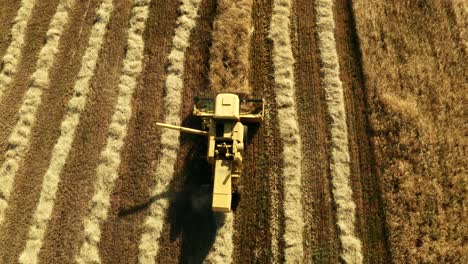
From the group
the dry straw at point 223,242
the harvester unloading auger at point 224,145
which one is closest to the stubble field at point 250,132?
the dry straw at point 223,242

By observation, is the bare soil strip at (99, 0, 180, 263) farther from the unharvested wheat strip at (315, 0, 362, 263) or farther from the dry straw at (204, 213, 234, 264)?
the unharvested wheat strip at (315, 0, 362, 263)

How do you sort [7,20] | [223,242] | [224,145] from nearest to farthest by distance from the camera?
[224,145] → [223,242] → [7,20]

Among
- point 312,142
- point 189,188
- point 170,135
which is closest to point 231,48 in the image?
point 170,135

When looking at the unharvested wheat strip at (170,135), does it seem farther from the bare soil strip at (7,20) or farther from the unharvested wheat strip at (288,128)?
the bare soil strip at (7,20)

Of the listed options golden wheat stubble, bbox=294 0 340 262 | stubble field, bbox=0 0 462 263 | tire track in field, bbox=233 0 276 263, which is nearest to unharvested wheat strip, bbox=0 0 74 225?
stubble field, bbox=0 0 462 263

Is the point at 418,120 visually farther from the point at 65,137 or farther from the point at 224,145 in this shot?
the point at 65,137

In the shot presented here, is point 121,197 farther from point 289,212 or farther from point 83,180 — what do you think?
point 289,212
